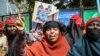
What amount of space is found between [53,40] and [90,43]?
0.76 meters

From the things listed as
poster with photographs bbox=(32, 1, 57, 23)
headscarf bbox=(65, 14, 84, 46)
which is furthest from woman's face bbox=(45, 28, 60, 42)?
poster with photographs bbox=(32, 1, 57, 23)

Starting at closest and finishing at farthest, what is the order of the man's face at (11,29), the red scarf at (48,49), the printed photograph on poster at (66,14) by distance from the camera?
the red scarf at (48,49) → the man's face at (11,29) → the printed photograph on poster at (66,14)

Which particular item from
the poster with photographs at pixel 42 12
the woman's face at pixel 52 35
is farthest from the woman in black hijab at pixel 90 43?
the poster with photographs at pixel 42 12

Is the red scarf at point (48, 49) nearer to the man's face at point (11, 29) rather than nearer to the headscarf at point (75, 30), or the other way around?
the man's face at point (11, 29)

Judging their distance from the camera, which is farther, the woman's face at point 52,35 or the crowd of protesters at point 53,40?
the woman's face at point 52,35

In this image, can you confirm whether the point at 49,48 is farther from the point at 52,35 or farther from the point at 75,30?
the point at 75,30

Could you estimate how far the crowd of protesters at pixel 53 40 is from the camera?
5.84 meters

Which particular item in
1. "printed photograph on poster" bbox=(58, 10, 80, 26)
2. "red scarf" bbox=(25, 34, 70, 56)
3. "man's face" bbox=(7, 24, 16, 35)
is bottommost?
"red scarf" bbox=(25, 34, 70, 56)

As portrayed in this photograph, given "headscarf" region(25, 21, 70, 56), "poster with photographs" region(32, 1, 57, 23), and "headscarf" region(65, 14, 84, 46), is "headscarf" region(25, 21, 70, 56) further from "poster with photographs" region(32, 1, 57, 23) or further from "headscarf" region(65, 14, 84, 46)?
"poster with photographs" region(32, 1, 57, 23)

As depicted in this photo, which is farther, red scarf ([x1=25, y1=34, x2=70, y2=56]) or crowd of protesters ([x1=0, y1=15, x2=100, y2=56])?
red scarf ([x1=25, y1=34, x2=70, y2=56])

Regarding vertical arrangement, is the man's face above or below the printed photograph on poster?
above

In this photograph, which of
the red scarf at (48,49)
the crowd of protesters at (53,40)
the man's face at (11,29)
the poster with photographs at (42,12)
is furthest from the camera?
the poster with photographs at (42,12)

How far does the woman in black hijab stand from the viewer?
5.87 m

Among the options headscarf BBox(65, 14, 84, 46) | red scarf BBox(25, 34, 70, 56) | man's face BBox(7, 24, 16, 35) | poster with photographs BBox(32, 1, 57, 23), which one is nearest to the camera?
red scarf BBox(25, 34, 70, 56)
